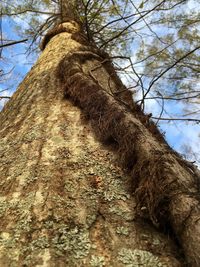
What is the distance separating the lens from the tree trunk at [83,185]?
4.26 feet

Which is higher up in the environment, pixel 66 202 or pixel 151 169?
pixel 151 169

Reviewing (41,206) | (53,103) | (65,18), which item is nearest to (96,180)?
(41,206)

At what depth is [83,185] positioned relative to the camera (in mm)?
1634

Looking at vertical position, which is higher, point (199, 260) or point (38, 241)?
point (199, 260)

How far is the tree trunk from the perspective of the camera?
1298mm

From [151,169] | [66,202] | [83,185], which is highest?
[151,169]

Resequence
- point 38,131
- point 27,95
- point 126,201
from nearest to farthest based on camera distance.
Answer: point 126,201 < point 38,131 < point 27,95

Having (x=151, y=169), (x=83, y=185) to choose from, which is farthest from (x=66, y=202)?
(x=151, y=169)

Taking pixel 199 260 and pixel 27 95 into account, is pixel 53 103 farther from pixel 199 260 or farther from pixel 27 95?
pixel 199 260

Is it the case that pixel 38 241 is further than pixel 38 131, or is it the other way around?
pixel 38 131

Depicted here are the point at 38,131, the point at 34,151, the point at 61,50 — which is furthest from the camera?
the point at 61,50

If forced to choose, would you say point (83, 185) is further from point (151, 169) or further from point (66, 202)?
point (151, 169)

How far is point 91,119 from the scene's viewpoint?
7.20 feet

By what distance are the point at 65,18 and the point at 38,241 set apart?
13.3 feet
